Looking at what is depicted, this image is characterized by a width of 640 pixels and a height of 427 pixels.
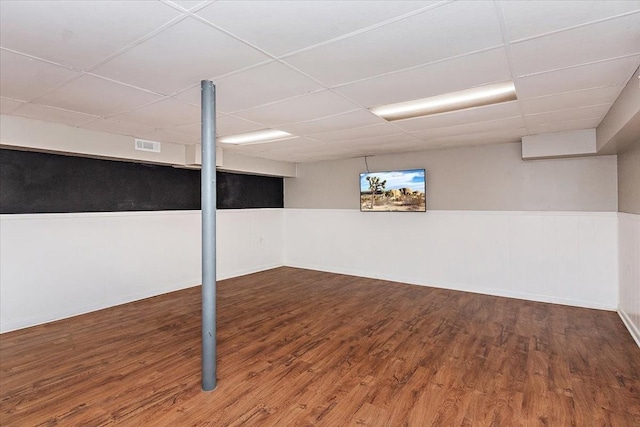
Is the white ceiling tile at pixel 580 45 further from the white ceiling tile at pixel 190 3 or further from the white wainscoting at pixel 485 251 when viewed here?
the white wainscoting at pixel 485 251

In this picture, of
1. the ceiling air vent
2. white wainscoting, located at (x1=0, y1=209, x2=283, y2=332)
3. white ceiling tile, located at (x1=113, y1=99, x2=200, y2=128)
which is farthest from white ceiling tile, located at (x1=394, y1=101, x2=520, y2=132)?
white wainscoting, located at (x1=0, y1=209, x2=283, y2=332)

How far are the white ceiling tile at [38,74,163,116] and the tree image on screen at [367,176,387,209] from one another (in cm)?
425

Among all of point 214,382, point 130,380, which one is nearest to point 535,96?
point 214,382

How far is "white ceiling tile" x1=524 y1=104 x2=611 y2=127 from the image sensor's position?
342 cm

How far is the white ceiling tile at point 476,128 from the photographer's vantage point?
13.1ft

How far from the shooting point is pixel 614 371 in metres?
2.91

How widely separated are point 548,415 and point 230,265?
5635 millimetres

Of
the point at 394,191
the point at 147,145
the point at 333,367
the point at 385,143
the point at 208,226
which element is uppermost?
the point at 385,143

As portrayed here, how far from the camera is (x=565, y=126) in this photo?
4168 millimetres

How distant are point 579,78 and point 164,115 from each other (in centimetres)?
389

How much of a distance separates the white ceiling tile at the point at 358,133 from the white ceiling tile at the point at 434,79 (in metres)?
1.07

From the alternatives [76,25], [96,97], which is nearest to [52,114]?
[96,97]

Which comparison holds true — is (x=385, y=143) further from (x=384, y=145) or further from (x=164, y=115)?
(x=164, y=115)

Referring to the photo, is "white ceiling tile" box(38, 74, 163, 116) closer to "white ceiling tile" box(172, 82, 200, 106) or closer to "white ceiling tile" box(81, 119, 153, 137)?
"white ceiling tile" box(172, 82, 200, 106)
